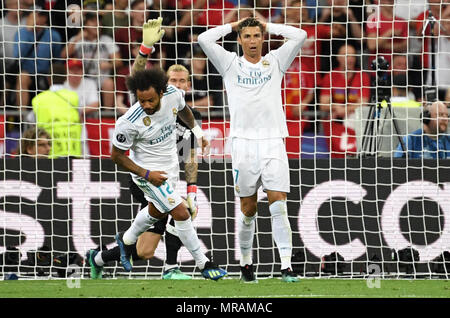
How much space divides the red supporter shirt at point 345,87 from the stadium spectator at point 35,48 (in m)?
3.33

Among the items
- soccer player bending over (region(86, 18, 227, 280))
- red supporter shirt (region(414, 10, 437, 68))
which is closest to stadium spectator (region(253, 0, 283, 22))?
red supporter shirt (region(414, 10, 437, 68))

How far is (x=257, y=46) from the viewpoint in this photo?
9.38 meters

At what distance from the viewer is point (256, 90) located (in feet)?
30.8

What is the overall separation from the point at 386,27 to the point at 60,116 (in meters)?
4.06

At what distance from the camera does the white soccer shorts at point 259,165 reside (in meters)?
9.27

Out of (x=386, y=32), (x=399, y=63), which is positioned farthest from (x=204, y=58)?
(x=399, y=63)

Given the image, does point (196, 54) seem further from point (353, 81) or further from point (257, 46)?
point (257, 46)

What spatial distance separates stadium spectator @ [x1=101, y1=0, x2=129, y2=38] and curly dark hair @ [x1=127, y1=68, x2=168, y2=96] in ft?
12.6

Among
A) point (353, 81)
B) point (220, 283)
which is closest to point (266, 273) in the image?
point (220, 283)

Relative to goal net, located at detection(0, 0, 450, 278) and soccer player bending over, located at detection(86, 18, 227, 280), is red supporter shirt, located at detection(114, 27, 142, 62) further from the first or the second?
soccer player bending over, located at detection(86, 18, 227, 280)

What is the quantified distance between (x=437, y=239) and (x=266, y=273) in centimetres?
187

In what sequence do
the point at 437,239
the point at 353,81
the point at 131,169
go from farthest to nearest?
1. the point at 353,81
2. the point at 437,239
3. the point at 131,169

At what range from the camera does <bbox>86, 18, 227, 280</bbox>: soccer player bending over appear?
9.07 m

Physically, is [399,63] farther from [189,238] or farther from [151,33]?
[189,238]
